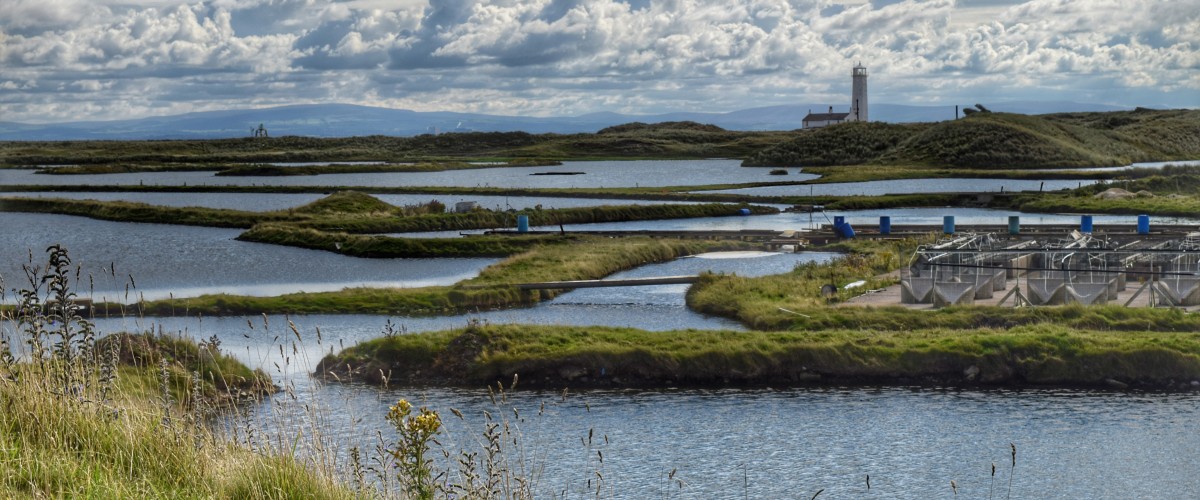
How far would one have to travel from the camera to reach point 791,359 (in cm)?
2823

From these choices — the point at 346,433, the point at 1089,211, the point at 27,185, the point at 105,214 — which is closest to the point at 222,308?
the point at 346,433

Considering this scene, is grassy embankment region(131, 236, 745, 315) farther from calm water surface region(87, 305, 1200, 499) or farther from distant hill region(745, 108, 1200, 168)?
distant hill region(745, 108, 1200, 168)

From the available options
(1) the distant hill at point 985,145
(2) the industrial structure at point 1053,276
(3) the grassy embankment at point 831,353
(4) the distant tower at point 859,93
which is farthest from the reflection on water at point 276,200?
(4) the distant tower at point 859,93

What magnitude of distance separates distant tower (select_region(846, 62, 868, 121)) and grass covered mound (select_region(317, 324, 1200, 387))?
16628 cm

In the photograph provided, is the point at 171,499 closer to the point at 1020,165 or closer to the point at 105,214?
the point at 105,214

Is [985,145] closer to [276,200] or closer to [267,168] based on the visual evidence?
[276,200]

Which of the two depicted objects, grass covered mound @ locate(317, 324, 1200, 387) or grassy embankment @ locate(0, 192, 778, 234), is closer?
grass covered mound @ locate(317, 324, 1200, 387)

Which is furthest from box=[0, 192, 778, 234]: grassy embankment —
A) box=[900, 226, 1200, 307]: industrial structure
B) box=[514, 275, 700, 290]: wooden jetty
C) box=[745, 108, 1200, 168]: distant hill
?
box=[745, 108, 1200, 168]: distant hill

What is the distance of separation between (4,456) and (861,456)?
52.1 feet

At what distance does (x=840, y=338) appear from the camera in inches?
1153

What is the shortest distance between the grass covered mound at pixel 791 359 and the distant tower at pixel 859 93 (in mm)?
166276

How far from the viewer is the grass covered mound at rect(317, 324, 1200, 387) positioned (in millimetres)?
27047

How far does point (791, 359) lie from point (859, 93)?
172946mm

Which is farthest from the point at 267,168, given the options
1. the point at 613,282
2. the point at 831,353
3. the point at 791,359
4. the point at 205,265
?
the point at 831,353
